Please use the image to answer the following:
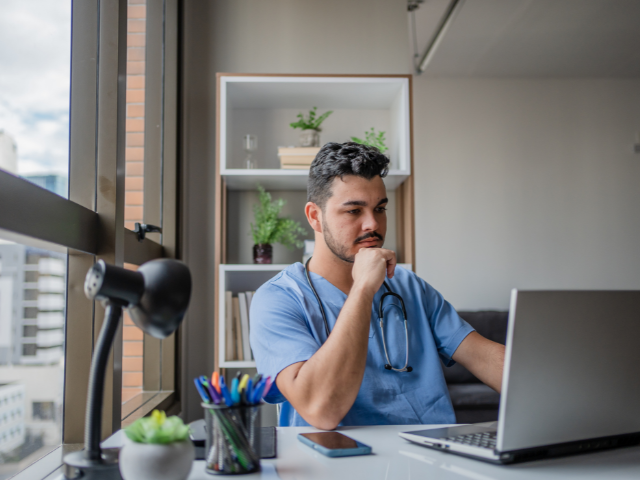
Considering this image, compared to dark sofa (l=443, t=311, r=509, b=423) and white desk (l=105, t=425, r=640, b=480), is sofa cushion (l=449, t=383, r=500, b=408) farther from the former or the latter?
white desk (l=105, t=425, r=640, b=480)

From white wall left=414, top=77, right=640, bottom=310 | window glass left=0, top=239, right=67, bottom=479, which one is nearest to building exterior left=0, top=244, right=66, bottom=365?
window glass left=0, top=239, right=67, bottom=479

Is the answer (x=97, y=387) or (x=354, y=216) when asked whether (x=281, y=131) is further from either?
(x=97, y=387)

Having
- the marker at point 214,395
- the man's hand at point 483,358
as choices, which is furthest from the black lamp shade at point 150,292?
the man's hand at point 483,358

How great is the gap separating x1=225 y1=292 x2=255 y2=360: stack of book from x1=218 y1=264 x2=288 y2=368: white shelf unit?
0.09ft

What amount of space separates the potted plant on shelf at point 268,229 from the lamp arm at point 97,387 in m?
1.78

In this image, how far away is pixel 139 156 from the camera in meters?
2.16

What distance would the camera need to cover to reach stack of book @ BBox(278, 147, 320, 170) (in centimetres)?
241

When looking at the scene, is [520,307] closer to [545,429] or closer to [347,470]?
[545,429]

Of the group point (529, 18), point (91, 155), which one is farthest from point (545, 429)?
point (529, 18)

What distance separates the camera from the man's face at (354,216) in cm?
145

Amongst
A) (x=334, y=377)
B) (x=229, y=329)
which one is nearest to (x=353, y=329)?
(x=334, y=377)

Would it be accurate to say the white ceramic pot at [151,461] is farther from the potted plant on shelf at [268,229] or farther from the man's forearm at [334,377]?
the potted plant on shelf at [268,229]

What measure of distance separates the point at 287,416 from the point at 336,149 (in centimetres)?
78

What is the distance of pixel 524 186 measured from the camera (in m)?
4.05
